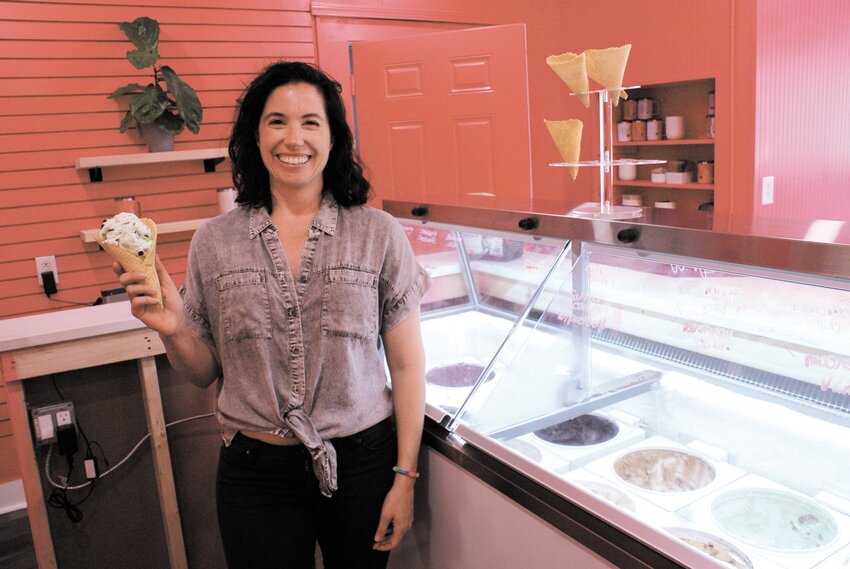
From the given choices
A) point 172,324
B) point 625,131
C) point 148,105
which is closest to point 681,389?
point 172,324

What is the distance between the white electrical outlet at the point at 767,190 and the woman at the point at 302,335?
4.29 metres

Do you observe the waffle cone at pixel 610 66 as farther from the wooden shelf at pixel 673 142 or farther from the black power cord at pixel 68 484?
the wooden shelf at pixel 673 142

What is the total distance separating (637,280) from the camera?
167 centimetres

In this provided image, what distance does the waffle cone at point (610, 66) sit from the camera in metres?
1.72

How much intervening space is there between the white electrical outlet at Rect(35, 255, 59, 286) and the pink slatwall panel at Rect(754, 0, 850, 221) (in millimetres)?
4861

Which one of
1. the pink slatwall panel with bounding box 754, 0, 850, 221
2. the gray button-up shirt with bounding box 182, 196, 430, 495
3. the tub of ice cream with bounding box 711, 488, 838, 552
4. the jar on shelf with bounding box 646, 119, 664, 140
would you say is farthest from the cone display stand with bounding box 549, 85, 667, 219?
the jar on shelf with bounding box 646, 119, 664, 140

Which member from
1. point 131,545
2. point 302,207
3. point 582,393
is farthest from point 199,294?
point 131,545

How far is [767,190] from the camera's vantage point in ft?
16.8

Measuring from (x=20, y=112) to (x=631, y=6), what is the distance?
4633 millimetres

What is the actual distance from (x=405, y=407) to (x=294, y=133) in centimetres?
69

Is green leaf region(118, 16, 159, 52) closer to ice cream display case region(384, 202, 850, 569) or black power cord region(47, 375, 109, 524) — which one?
black power cord region(47, 375, 109, 524)

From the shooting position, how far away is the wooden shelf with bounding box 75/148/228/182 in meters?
4.05

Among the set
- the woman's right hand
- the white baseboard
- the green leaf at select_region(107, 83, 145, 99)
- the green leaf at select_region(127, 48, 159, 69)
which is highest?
the green leaf at select_region(127, 48, 159, 69)

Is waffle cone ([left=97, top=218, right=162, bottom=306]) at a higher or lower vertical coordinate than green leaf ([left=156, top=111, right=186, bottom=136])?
lower
